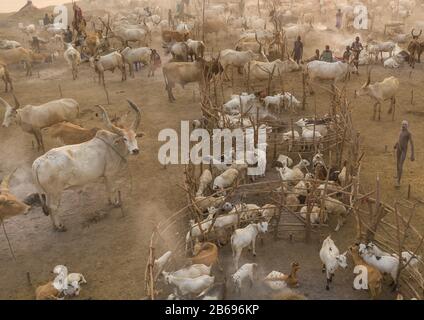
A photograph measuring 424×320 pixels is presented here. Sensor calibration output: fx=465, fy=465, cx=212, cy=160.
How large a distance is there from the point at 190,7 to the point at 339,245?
29538 mm

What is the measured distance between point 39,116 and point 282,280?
30.1 feet

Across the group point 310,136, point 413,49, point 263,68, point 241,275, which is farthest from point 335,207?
point 413,49

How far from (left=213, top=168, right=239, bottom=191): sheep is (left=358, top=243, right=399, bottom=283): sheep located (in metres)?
3.52

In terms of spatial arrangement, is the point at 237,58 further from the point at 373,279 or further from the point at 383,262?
the point at 373,279

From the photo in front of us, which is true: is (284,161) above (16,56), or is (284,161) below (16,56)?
below

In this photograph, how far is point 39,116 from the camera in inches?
531

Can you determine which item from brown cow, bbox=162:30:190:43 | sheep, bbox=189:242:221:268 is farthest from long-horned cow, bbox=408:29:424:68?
sheep, bbox=189:242:221:268

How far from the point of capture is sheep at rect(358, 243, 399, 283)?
733 cm

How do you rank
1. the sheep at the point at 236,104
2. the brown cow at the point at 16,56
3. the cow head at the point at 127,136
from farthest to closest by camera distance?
the brown cow at the point at 16,56 → the sheep at the point at 236,104 → the cow head at the point at 127,136

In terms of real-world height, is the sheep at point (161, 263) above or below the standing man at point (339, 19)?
below

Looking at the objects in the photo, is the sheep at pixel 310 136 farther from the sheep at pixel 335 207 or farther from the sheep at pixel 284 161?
the sheep at pixel 335 207

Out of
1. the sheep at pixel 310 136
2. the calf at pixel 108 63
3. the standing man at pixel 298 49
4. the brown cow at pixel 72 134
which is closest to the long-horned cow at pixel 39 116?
the brown cow at pixel 72 134

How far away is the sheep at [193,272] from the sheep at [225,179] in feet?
9.53

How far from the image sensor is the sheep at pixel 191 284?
23.0ft
